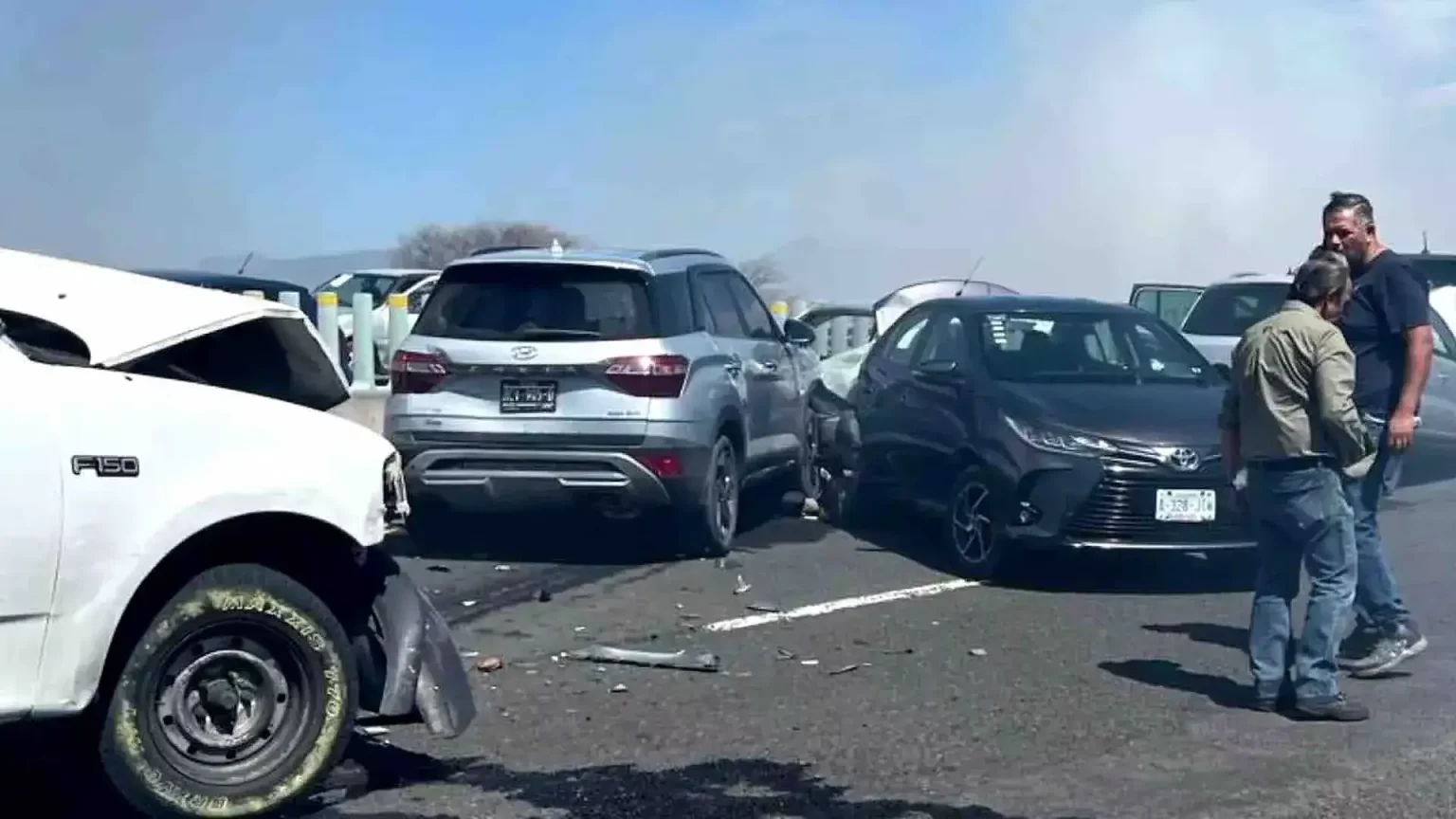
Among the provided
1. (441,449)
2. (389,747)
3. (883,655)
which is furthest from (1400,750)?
(441,449)

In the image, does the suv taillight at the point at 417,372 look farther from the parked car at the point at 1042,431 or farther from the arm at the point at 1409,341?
the arm at the point at 1409,341

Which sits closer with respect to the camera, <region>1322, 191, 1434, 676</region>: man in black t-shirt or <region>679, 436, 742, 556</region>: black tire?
<region>1322, 191, 1434, 676</region>: man in black t-shirt

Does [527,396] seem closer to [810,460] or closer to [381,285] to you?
[810,460]

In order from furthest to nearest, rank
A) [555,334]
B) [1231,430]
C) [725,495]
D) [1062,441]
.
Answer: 1. [725,495]
2. [555,334]
3. [1062,441]
4. [1231,430]

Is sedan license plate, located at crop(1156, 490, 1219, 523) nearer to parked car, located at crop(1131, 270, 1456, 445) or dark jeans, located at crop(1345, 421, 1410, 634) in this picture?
dark jeans, located at crop(1345, 421, 1410, 634)

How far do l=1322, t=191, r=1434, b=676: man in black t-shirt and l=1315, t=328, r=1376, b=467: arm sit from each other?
72 centimetres

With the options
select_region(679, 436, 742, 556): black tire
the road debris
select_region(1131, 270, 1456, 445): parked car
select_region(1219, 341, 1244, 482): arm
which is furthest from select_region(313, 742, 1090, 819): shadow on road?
select_region(1131, 270, 1456, 445): parked car

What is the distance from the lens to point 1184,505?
906 centimetres

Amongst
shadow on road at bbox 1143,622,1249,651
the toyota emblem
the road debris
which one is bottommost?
shadow on road at bbox 1143,622,1249,651

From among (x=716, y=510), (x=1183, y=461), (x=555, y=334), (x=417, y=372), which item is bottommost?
(x=716, y=510)

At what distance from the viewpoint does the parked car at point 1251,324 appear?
13414mm

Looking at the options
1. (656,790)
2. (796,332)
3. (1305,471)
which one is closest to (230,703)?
(656,790)

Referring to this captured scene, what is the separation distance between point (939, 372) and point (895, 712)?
3.94 metres

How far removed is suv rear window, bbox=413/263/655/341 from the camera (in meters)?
9.97
